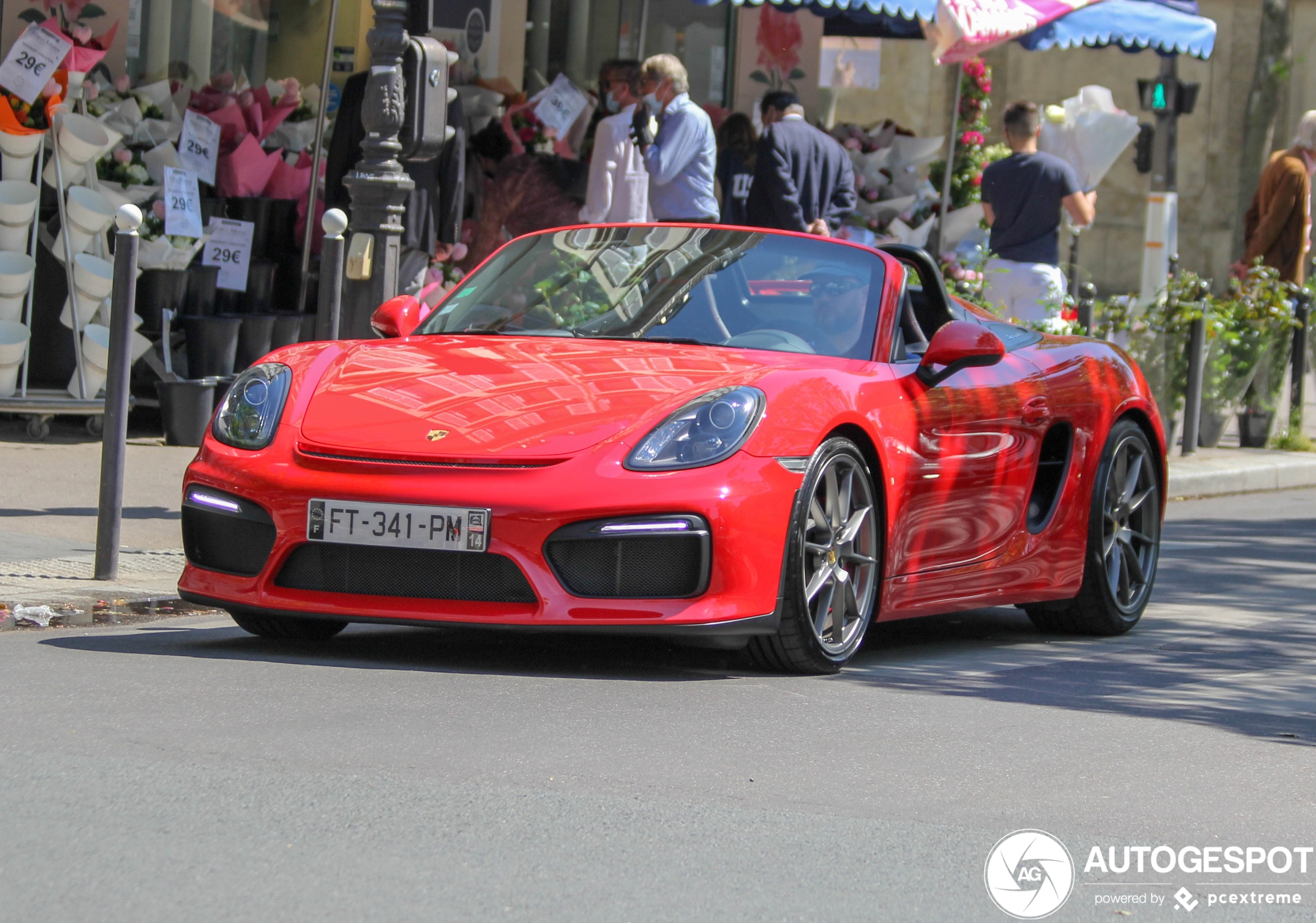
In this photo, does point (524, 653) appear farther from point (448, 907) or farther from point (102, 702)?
point (448, 907)

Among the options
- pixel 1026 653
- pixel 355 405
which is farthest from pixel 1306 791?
pixel 355 405

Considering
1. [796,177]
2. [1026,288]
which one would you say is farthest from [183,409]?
[1026,288]

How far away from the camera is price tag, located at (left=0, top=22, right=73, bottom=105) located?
10.8 m

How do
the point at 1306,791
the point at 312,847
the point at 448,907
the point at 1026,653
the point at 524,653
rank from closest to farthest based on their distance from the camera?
the point at 448,907
the point at 312,847
the point at 1306,791
the point at 524,653
the point at 1026,653

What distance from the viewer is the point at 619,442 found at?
5.31 meters

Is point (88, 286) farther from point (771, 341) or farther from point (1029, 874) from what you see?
point (1029, 874)

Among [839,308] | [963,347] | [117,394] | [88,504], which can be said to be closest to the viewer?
[963,347]

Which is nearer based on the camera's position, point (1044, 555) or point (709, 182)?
point (1044, 555)

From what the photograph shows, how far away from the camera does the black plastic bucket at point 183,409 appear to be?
1133cm

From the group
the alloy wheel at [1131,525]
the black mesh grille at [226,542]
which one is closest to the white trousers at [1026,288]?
the alloy wheel at [1131,525]

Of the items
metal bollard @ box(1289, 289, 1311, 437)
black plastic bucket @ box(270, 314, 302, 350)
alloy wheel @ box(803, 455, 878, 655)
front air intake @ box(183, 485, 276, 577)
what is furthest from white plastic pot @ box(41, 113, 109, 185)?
metal bollard @ box(1289, 289, 1311, 437)

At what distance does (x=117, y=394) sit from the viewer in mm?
7203

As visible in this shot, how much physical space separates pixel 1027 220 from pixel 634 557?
735 cm

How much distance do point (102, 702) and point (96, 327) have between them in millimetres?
6687
